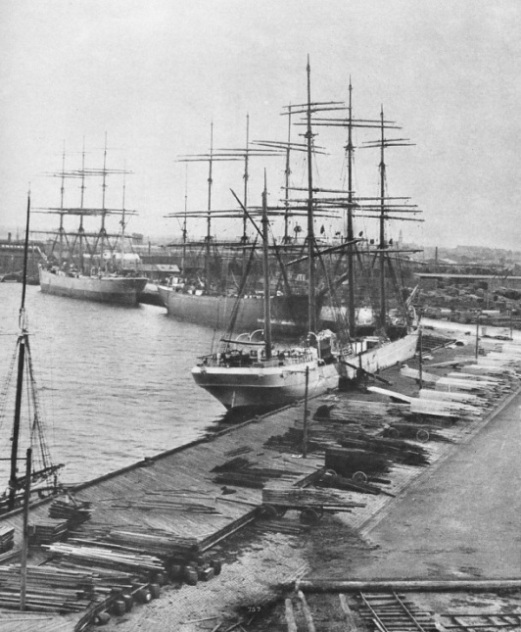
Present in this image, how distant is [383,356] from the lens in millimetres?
62562

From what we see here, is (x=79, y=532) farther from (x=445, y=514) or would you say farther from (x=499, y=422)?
(x=499, y=422)

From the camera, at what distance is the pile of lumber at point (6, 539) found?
802 inches

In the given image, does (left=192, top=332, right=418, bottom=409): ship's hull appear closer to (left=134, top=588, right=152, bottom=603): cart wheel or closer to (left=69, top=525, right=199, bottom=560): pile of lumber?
(left=69, top=525, right=199, bottom=560): pile of lumber

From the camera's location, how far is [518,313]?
107125 millimetres

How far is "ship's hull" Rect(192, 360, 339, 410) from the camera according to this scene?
154ft

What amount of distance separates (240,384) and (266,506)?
22.8 metres

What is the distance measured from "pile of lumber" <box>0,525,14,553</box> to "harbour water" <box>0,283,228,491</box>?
13.6 meters

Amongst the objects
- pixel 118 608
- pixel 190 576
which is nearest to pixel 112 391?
pixel 190 576

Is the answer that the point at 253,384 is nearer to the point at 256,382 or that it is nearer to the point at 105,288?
the point at 256,382

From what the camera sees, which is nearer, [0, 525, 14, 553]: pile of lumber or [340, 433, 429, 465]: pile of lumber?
[0, 525, 14, 553]: pile of lumber

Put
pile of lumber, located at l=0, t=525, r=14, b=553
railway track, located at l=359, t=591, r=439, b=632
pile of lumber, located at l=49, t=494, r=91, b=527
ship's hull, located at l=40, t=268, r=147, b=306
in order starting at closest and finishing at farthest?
1. railway track, located at l=359, t=591, r=439, b=632
2. pile of lumber, located at l=0, t=525, r=14, b=553
3. pile of lumber, located at l=49, t=494, r=91, b=527
4. ship's hull, located at l=40, t=268, r=147, b=306

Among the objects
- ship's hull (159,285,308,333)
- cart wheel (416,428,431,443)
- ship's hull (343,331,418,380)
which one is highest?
ship's hull (159,285,308,333)

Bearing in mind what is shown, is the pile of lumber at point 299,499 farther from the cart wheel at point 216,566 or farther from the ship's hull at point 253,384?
the ship's hull at point 253,384

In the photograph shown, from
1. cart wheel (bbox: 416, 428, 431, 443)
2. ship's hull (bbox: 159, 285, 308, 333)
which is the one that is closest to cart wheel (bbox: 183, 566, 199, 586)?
cart wheel (bbox: 416, 428, 431, 443)
